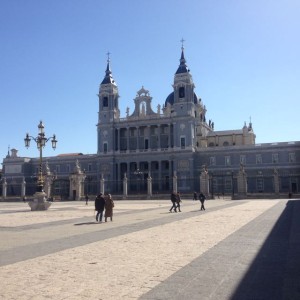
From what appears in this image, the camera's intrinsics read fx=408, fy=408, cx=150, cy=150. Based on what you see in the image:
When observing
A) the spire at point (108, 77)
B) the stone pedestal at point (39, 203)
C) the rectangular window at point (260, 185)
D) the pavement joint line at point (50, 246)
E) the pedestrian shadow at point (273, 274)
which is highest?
the spire at point (108, 77)

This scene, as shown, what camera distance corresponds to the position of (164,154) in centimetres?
8594

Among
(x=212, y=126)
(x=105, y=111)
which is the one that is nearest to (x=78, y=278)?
(x=105, y=111)

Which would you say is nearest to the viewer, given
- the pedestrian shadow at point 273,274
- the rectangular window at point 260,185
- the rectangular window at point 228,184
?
the pedestrian shadow at point 273,274

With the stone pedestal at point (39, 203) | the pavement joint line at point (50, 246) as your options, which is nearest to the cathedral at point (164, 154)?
the stone pedestal at point (39, 203)

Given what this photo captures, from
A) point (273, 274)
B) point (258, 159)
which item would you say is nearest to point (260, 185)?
point (258, 159)

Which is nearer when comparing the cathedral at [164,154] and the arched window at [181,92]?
the cathedral at [164,154]

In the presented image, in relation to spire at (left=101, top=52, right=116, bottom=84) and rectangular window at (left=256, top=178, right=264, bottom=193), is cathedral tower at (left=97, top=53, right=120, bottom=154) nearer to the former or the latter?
spire at (left=101, top=52, right=116, bottom=84)

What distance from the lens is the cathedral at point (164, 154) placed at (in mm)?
78750

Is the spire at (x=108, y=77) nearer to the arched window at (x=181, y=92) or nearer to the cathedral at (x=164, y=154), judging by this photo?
the cathedral at (x=164, y=154)

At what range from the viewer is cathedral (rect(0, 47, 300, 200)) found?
78.8m

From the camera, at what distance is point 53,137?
3400 centimetres

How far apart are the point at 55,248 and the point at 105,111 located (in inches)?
3219

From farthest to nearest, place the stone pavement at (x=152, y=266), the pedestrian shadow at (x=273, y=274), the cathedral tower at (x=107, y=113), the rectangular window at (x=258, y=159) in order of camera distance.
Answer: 1. the cathedral tower at (x=107, y=113)
2. the rectangular window at (x=258, y=159)
3. the stone pavement at (x=152, y=266)
4. the pedestrian shadow at (x=273, y=274)

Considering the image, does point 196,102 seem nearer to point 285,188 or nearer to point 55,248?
point 285,188
